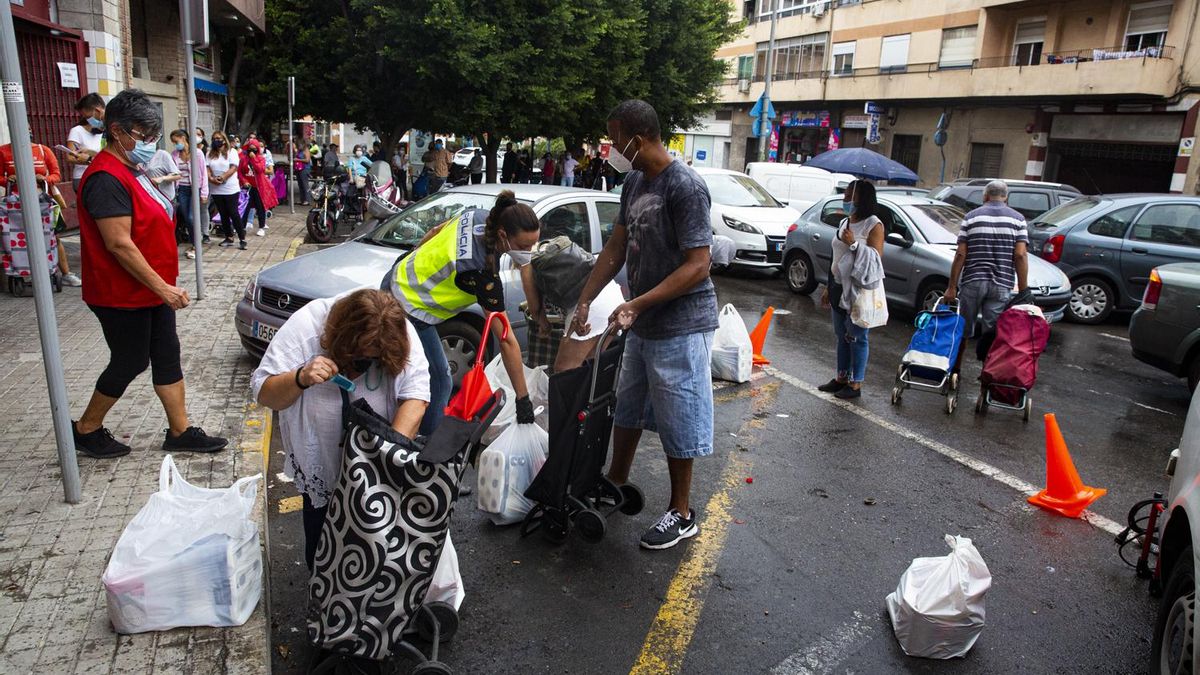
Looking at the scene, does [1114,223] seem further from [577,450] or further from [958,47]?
[958,47]

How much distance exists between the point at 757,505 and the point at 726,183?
34.8 feet

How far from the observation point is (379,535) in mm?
2744

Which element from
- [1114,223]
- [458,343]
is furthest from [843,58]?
[458,343]

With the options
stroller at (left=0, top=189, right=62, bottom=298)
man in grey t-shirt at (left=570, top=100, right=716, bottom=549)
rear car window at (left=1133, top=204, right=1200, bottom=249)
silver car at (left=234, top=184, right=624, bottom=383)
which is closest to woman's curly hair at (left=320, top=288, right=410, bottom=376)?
man in grey t-shirt at (left=570, top=100, right=716, bottom=549)

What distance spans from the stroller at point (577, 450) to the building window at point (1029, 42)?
28431mm

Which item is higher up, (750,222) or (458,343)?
(750,222)

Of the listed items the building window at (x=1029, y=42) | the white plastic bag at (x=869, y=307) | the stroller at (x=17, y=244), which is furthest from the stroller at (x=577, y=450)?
the building window at (x=1029, y=42)

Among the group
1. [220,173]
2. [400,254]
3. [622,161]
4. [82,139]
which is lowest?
[400,254]

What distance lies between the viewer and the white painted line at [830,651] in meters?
3.35

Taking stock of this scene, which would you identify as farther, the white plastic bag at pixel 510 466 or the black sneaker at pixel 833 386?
the black sneaker at pixel 833 386

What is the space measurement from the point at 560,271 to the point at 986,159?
29.1 meters

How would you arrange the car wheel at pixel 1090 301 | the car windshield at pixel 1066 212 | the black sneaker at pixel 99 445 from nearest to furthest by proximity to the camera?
the black sneaker at pixel 99 445, the car wheel at pixel 1090 301, the car windshield at pixel 1066 212

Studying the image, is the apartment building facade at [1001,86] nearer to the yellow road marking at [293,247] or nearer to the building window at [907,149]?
the building window at [907,149]

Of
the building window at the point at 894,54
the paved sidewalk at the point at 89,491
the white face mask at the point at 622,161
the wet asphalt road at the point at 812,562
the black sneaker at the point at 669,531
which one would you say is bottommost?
the wet asphalt road at the point at 812,562
